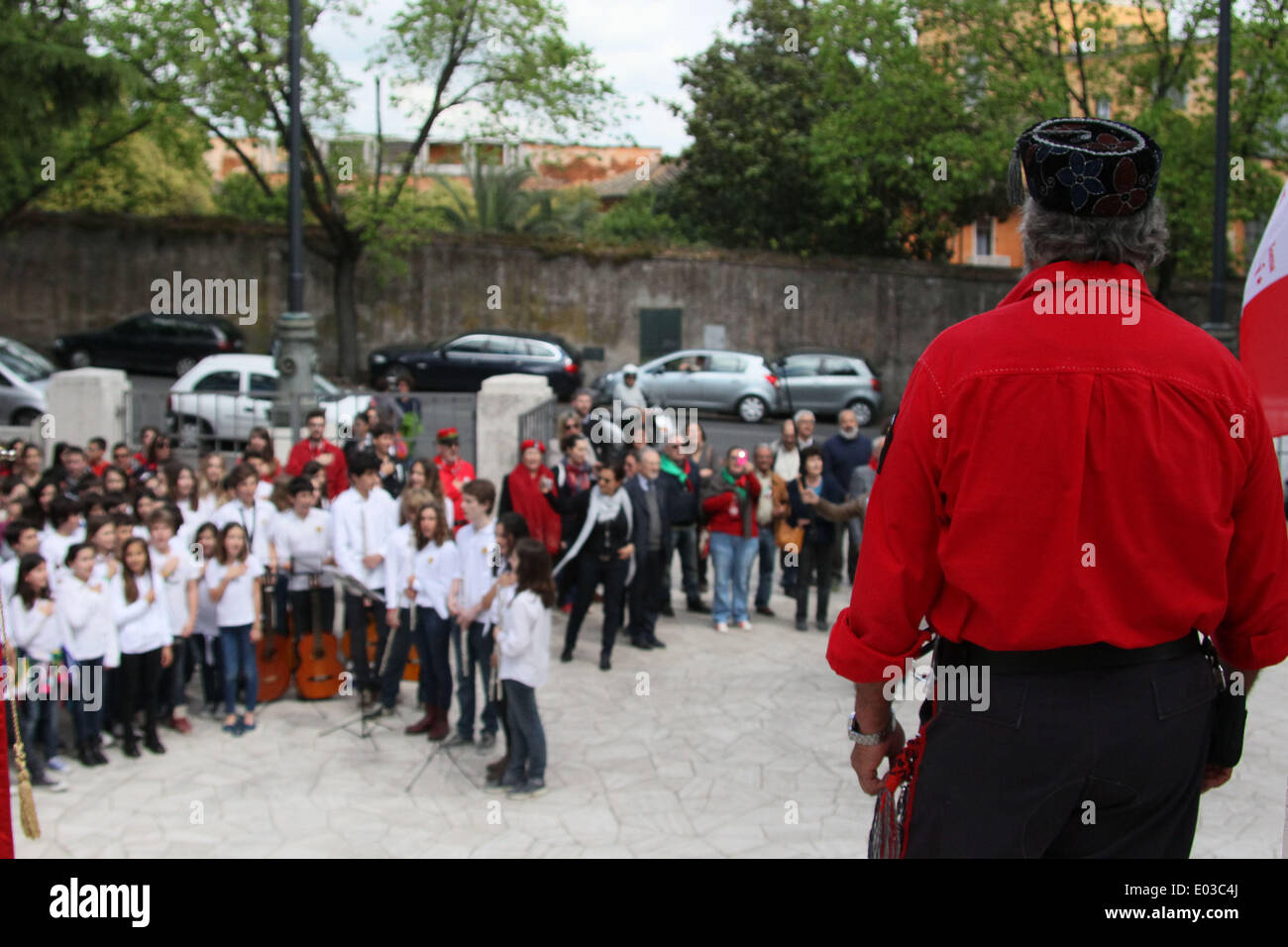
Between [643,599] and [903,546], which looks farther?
[643,599]

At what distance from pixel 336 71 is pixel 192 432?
13577 millimetres

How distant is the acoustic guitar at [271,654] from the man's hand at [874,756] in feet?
26.7

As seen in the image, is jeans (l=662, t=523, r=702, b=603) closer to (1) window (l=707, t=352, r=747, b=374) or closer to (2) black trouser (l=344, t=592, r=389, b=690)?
(2) black trouser (l=344, t=592, r=389, b=690)

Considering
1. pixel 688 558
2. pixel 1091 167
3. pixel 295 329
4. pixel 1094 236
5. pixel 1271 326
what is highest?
pixel 1091 167

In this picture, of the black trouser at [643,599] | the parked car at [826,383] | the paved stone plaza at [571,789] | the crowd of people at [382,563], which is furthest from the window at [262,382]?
the paved stone plaza at [571,789]

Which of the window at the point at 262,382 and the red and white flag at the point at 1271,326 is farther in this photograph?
the window at the point at 262,382

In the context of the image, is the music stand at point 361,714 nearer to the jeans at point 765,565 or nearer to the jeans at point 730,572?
the jeans at point 730,572

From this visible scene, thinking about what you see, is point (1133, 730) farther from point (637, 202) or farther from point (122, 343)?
point (637, 202)

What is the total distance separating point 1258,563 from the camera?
8.39 feet

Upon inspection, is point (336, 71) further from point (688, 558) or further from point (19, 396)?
point (688, 558)

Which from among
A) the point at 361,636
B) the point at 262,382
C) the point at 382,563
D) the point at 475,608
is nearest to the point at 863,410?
the point at 262,382

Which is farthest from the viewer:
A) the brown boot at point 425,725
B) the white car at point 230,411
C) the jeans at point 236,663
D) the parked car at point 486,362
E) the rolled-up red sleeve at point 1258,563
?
the parked car at point 486,362

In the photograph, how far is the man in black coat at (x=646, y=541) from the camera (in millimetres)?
11789

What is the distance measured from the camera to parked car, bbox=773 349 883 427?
27.2 m
